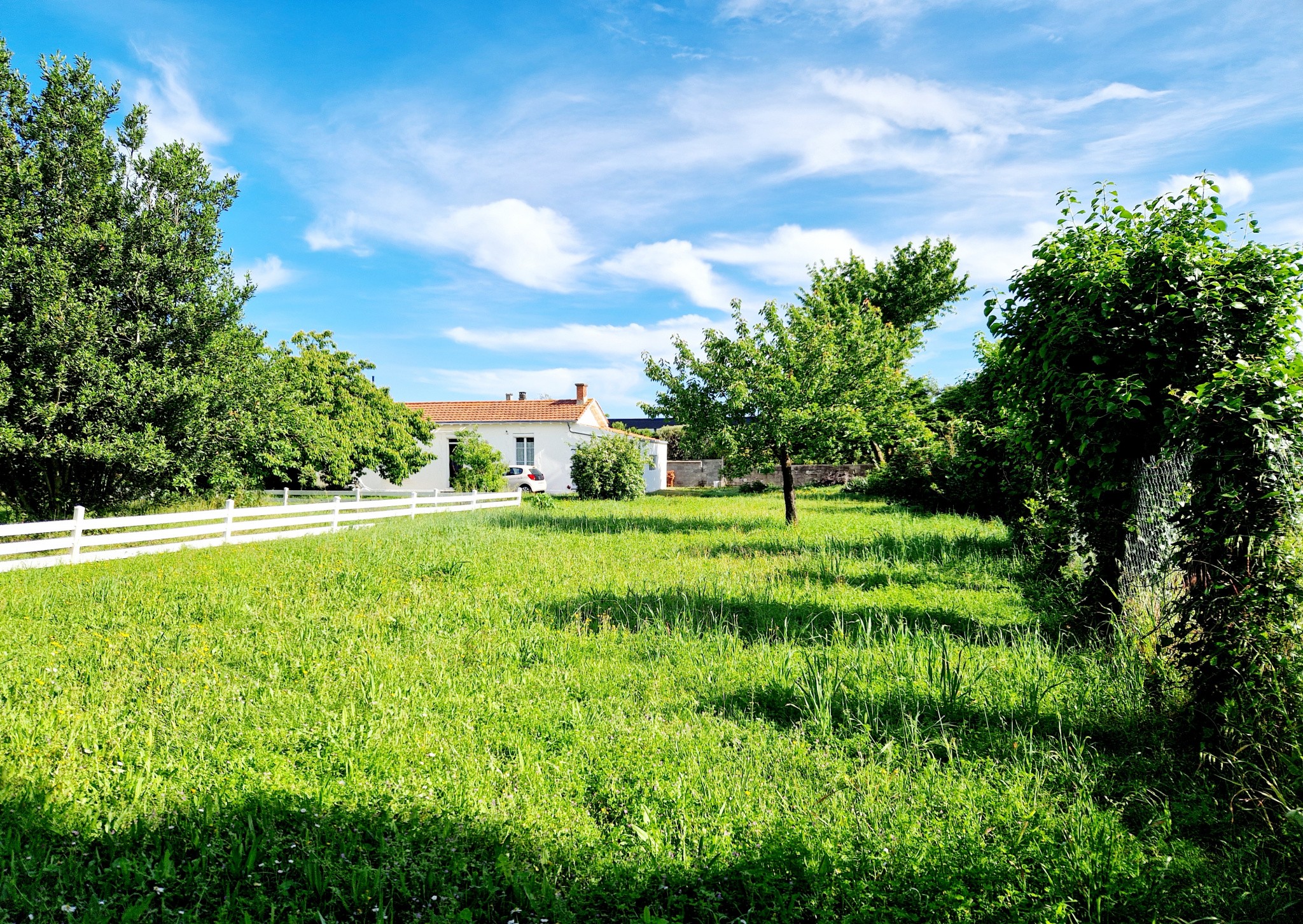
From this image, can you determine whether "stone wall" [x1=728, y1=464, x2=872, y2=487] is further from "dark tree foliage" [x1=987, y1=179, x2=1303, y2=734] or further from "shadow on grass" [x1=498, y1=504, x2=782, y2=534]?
"dark tree foliage" [x1=987, y1=179, x2=1303, y2=734]

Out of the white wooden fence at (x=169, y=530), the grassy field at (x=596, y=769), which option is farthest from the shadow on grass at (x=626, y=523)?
the grassy field at (x=596, y=769)

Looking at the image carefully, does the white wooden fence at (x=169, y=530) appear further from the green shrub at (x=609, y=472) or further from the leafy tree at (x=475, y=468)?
the leafy tree at (x=475, y=468)

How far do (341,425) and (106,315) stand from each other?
10.0m

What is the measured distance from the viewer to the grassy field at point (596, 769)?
2637 millimetres

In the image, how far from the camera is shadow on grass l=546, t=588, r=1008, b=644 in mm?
5922

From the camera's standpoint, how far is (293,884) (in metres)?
2.70

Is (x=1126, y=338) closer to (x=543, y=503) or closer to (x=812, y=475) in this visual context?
(x=543, y=503)

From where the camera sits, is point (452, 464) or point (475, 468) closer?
point (475, 468)

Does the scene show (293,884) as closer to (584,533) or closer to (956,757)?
(956,757)

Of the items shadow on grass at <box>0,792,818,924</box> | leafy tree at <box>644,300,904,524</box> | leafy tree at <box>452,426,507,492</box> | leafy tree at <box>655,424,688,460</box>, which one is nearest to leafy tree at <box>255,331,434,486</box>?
leafy tree at <box>452,426,507,492</box>

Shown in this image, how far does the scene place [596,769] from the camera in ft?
11.6

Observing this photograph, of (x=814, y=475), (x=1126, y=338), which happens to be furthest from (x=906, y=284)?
(x=1126, y=338)

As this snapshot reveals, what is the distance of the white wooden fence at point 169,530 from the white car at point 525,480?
40.0 feet

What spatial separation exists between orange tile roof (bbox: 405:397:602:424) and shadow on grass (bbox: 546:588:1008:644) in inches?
1050
